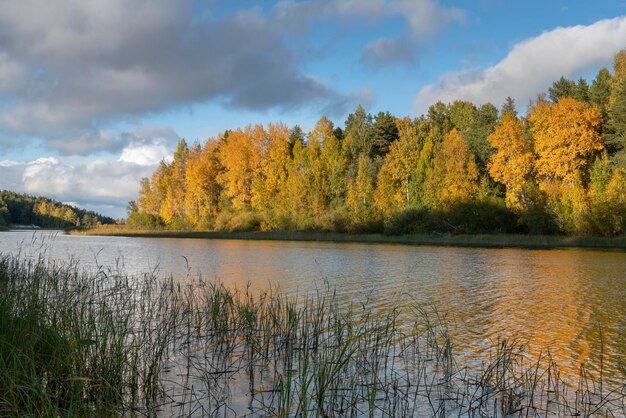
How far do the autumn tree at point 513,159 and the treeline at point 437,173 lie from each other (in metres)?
0.12

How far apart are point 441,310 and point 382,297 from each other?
2.34 m

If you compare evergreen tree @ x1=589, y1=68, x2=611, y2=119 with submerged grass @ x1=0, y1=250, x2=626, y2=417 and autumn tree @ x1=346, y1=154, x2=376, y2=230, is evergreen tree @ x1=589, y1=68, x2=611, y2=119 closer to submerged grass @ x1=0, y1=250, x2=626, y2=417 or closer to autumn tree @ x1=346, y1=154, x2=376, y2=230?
autumn tree @ x1=346, y1=154, x2=376, y2=230

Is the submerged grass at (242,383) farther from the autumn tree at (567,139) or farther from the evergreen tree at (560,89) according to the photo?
the evergreen tree at (560,89)

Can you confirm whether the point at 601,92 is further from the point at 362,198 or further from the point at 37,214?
the point at 37,214

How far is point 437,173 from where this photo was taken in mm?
54531

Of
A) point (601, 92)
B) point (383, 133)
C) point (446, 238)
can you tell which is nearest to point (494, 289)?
point (446, 238)

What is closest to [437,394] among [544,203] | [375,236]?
[544,203]

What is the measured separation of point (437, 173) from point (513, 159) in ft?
25.9

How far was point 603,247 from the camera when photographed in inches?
1570

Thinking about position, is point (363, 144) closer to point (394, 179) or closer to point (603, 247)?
point (394, 179)

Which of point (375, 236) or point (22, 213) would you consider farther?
point (22, 213)

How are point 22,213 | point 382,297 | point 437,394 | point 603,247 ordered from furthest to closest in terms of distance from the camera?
point 22,213
point 603,247
point 382,297
point 437,394

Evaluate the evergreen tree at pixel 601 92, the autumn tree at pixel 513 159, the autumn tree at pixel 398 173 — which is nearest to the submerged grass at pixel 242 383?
the autumn tree at pixel 513 159

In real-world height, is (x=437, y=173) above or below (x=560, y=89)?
below
